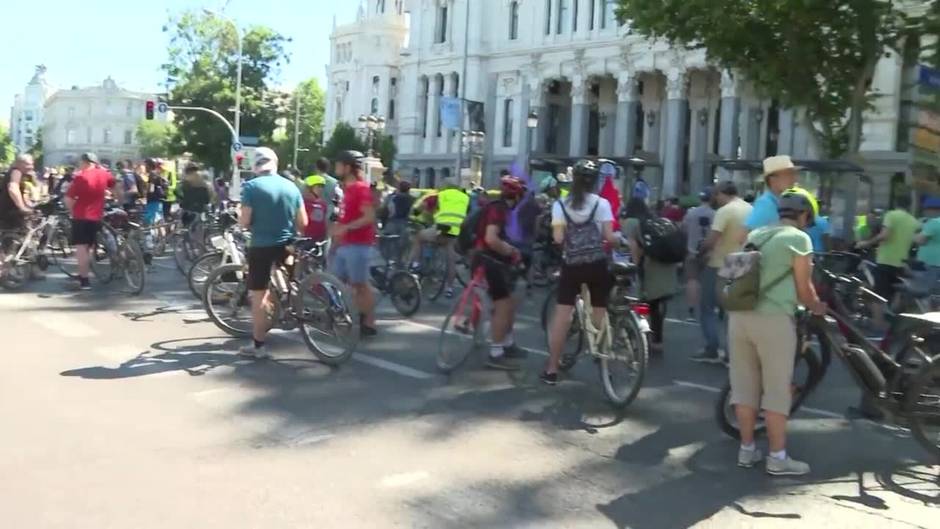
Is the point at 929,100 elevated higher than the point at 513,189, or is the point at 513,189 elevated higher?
the point at 929,100

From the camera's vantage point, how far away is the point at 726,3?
20766 millimetres

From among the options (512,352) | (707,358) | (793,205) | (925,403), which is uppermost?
(793,205)

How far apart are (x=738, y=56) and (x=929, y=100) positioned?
Result: 26.1 ft

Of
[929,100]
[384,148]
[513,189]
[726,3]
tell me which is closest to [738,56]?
[726,3]

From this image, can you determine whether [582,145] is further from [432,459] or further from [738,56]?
[432,459]

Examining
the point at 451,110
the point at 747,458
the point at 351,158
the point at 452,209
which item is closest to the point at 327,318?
the point at 351,158

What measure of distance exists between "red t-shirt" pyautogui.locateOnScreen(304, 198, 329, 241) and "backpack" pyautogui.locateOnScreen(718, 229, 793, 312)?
315 inches

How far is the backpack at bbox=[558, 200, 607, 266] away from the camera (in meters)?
7.79

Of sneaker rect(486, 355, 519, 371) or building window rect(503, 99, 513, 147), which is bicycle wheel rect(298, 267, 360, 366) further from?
building window rect(503, 99, 513, 147)

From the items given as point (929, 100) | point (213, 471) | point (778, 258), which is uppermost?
point (929, 100)

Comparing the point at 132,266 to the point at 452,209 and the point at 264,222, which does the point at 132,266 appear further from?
the point at 264,222

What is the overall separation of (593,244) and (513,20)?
51.9 metres

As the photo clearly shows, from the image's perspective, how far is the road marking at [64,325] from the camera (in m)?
10.1

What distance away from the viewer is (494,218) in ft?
28.2
